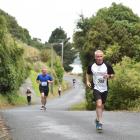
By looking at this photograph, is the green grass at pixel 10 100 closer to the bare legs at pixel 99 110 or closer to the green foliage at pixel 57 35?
the bare legs at pixel 99 110

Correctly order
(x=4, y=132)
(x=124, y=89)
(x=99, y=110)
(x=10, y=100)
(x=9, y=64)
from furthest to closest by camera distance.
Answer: (x=10, y=100) < (x=9, y=64) < (x=124, y=89) < (x=4, y=132) < (x=99, y=110)

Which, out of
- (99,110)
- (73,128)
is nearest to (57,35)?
(73,128)

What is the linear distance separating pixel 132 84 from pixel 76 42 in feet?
51.0

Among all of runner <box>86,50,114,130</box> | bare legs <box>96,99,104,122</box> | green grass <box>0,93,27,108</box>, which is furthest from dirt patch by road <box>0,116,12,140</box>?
green grass <box>0,93,27,108</box>

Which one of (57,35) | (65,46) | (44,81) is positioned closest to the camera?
(44,81)

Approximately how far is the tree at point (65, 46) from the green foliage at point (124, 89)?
10497cm

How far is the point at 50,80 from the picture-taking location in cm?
2336

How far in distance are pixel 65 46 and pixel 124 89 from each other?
111 metres

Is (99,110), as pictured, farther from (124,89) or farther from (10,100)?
(10,100)

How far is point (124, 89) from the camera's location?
2584 cm

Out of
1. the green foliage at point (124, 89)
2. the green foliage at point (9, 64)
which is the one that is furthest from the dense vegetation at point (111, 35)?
the green foliage at point (9, 64)

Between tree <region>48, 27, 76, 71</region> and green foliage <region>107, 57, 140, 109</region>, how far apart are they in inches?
4133

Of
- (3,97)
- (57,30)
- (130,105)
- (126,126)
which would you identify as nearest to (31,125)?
(126,126)

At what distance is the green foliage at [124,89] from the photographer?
2552 centimetres
